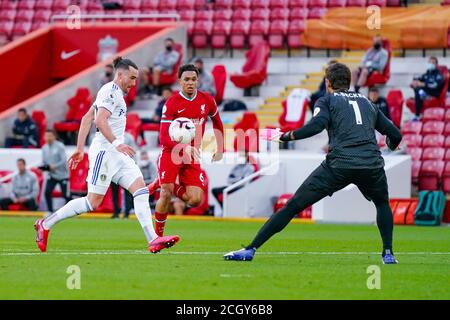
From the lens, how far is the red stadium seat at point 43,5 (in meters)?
Result: 37.1

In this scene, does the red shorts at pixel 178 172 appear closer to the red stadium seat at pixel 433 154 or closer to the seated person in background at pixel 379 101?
the seated person in background at pixel 379 101

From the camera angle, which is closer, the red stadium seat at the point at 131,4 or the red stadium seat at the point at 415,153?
the red stadium seat at the point at 415,153

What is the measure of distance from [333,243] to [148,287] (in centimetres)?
716

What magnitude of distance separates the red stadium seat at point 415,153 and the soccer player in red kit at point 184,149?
12.4 metres

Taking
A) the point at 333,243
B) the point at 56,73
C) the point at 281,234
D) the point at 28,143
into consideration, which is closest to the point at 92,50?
the point at 56,73

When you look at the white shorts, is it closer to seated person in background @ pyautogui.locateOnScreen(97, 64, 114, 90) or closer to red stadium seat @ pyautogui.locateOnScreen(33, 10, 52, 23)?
seated person in background @ pyautogui.locateOnScreen(97, 64, 114, 90)

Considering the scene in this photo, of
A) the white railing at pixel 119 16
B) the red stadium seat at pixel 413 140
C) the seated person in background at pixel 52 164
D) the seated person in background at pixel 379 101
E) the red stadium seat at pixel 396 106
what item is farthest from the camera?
the white railing at pixel 119 16

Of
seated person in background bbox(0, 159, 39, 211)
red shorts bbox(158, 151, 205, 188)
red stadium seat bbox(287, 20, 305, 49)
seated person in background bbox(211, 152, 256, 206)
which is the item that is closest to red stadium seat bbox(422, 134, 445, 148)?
seated person in background bbox(211, 152, 256, 206)

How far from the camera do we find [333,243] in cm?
1698

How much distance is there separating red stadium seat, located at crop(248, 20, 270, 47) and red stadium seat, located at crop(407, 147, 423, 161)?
7.19 m

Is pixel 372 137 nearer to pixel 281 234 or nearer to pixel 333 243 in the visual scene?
pixel 333 243

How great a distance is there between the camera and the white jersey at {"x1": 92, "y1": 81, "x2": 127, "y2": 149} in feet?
44.9

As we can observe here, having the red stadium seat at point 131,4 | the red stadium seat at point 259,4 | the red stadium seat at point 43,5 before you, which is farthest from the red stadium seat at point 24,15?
the red stadium seat at point 259,4

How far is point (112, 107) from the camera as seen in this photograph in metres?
13.7
